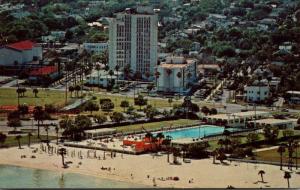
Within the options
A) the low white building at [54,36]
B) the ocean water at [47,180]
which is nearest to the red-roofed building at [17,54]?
the low white building at [54,36]

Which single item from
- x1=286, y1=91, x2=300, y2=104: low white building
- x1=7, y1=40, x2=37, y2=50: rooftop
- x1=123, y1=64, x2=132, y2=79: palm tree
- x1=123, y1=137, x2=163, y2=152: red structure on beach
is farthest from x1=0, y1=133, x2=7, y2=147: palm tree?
x1=7, y1=40, x2=37, y2=50: rooftop

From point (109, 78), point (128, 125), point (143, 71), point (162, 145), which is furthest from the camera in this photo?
point (143, 71)

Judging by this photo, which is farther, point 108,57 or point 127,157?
point 108,57

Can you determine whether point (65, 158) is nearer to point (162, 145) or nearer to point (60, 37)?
point (162, 145)

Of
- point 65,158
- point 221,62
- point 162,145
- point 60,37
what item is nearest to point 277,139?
point 162,145

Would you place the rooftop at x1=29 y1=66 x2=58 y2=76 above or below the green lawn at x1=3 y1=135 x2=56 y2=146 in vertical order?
below

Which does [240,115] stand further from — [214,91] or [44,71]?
[44,71]

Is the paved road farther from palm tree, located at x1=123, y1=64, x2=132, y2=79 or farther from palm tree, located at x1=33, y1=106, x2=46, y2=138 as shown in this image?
palm tree, located at x1=33, y1=106, x2=46, y2=138
